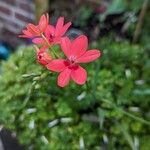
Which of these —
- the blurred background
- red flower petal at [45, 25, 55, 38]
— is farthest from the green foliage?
red flower petal at [45, 25, 55, 38]

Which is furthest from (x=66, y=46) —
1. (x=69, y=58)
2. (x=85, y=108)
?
(x=85, y=108)

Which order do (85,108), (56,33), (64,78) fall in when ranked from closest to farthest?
(64,78) < (56,33) < (85,108)

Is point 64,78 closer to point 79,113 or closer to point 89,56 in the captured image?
point 89,56

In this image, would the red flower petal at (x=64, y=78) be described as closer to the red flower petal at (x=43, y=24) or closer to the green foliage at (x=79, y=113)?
the red flower petal at (x=43, y=24)

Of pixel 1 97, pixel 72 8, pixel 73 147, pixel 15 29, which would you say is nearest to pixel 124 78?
pixel 73 147

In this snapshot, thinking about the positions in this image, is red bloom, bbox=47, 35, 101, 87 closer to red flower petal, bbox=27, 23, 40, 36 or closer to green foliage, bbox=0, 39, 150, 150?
red flower petal, bbox=27, 23, 40, 36

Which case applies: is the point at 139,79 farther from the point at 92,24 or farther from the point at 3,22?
the point at 3,22

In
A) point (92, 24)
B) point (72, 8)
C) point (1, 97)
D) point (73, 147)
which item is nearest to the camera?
point (73, 147)

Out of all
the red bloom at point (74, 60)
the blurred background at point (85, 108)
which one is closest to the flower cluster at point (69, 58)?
the red bloom at point (74, 60)

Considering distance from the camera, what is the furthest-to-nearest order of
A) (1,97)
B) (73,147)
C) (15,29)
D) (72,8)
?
(15,29)
(72,8)
(1,97)
(73,147)
